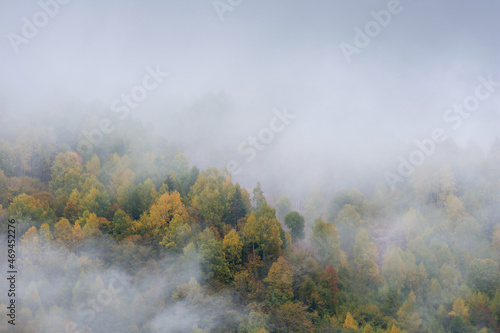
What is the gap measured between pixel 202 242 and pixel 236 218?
38.4ft

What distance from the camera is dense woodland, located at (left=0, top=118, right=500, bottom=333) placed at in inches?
2016

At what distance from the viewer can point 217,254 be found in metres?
57.8

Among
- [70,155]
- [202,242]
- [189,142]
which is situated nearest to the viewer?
[202,242]

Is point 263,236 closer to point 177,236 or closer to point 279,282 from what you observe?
point 279,282

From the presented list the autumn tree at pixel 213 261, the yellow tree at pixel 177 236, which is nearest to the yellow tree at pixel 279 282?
the autumn tree at pixel 213 261

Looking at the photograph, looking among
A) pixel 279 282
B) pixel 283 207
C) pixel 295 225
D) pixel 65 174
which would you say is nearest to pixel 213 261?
pixel 279 282

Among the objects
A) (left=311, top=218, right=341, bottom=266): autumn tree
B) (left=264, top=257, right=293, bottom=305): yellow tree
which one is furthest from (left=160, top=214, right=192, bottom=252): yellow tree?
(left=311, top=218, right=341, bottom=266): autumn tree

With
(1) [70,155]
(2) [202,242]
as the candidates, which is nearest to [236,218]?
(2) [202,242]

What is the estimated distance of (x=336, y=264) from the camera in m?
69.3

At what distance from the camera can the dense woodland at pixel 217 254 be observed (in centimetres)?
5122

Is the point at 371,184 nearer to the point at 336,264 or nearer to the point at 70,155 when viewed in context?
the point at 336,264

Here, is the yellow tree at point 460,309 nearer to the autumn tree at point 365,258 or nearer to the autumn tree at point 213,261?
the autumn tree at point 365,258

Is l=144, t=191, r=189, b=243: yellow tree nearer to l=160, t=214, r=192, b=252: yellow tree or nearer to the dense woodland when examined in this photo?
the dense woodland

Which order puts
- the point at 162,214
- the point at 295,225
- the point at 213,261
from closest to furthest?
the point at 213,261
the point at 162,214
the point at 295,225
